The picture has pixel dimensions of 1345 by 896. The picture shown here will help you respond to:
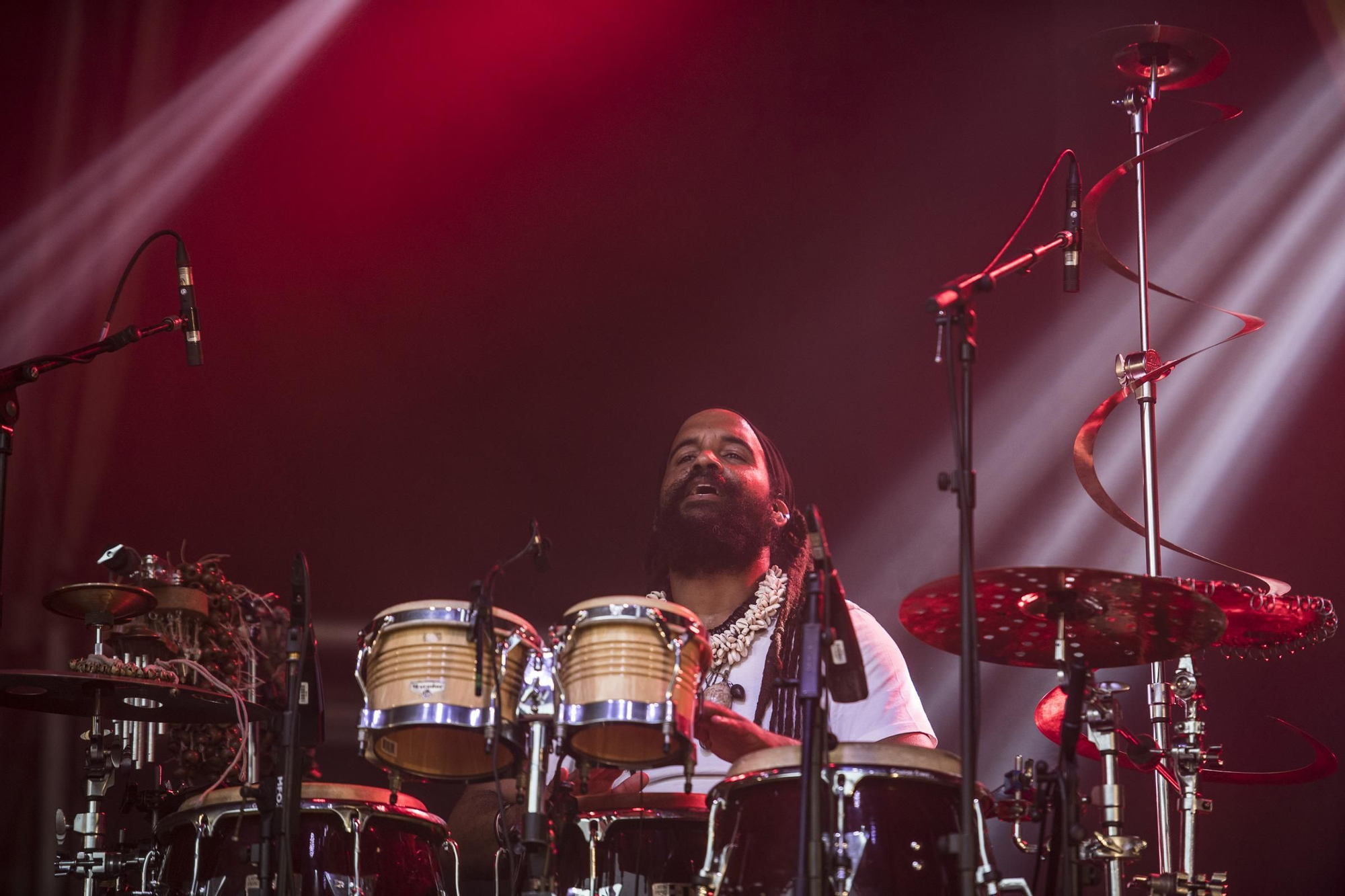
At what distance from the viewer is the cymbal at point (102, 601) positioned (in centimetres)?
391

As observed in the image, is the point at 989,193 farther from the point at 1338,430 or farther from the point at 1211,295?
the point at 1338,430

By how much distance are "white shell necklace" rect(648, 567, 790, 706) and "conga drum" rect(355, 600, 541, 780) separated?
4.36 feet

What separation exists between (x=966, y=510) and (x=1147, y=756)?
1126mm

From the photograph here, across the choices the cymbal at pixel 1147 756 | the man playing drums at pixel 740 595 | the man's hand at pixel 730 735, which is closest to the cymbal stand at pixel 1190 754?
the cymbal at pixel 1147 756

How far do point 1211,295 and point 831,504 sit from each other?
5.42 feet

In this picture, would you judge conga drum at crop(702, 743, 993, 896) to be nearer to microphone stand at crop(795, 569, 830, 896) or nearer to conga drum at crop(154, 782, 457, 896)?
microphone stand at crop(795, 569, 830, 896)

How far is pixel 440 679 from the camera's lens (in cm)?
326

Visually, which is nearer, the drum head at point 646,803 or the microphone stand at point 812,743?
the microphone stand at point 812,743

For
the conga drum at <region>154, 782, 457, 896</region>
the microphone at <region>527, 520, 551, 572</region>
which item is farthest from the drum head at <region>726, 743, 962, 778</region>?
the conga drum at <region>154, 782, 457, 896</region>

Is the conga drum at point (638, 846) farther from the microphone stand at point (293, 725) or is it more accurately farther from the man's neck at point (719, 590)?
the man's neck at point (719, 590)

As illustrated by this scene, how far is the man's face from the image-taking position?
5082 millimetres

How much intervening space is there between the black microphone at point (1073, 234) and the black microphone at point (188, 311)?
2.54 meters

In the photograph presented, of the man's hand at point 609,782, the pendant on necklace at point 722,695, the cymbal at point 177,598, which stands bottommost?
the man's hand at point 609,782

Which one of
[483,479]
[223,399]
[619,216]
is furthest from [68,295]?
[619,216]
